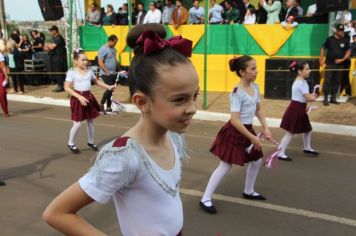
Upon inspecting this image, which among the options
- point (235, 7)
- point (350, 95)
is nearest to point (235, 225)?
point (350, 95)

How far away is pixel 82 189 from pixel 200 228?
2961 millimetres

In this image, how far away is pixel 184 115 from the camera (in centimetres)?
165

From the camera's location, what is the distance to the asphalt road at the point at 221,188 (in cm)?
448

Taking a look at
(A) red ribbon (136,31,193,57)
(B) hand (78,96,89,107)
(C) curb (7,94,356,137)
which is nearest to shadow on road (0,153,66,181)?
(B) hand (78,96,89,107)

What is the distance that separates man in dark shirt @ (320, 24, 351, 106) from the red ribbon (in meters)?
10.0

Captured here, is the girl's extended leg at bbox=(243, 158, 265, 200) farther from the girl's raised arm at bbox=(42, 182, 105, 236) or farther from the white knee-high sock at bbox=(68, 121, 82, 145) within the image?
the girl's raised arm at bbox=(42, 182, 105, 236)

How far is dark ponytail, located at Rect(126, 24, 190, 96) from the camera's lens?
1668 millimetres

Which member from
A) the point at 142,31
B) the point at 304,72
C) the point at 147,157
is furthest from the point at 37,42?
the point at 147,157

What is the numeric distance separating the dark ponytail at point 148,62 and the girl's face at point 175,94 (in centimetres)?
2

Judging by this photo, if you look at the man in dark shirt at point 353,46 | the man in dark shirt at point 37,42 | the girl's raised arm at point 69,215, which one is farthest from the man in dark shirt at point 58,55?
the girl's raised arm at point 69,215

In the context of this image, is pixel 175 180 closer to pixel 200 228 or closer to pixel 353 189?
pixel 200 228

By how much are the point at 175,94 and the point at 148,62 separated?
171mm

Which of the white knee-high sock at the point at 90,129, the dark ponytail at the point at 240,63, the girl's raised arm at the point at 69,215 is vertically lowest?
the white knee-high sock at the point at 90,129

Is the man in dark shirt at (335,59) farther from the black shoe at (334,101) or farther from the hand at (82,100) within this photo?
the hand at (82,100)
